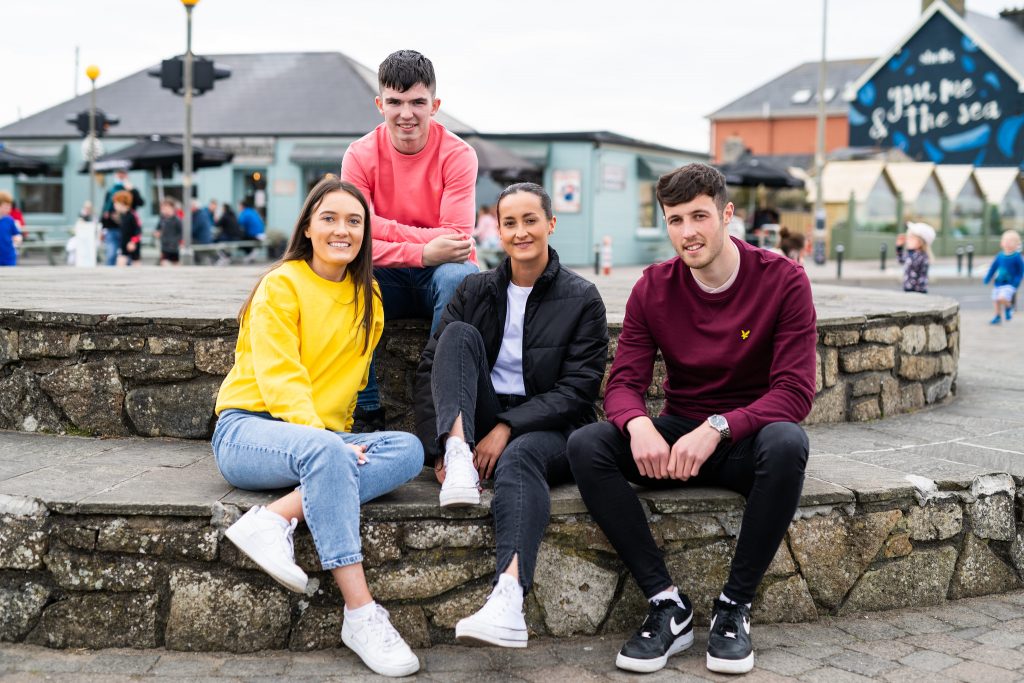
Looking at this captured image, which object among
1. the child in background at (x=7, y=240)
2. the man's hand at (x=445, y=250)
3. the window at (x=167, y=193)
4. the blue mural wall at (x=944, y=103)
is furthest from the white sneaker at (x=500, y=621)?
the blue mural wall at (x=944, y=103)

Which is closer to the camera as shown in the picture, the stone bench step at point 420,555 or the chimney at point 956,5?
the stone bench step at point 420,555

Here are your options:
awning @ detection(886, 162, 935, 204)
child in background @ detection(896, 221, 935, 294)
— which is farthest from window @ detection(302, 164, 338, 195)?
awning @ detection(886, 162, 935, 204)

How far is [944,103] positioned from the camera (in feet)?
139

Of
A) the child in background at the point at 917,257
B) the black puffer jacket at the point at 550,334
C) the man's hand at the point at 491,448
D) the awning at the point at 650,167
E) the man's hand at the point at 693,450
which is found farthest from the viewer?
the awning at the point at 650,167

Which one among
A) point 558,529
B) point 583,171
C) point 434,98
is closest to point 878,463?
point 558,529

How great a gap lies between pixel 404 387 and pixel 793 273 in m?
1.76

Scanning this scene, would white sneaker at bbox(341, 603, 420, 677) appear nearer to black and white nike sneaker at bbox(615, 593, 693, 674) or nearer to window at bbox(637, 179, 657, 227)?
black and white nike sneaker at bbox(615, 593, 693, 674)

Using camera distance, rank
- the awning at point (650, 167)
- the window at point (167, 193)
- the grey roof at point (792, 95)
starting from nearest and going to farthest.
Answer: the window at point (167, 193) < the awning at point (650, 167) < the grey roof at point (792, 95)

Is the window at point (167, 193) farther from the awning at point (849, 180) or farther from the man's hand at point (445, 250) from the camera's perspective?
the man's hand at point (445, 250)

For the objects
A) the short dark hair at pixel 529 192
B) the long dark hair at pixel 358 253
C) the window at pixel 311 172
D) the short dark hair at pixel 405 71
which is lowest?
the long dark hair at pixel 358 253

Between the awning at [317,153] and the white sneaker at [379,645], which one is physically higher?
the awning at [317,153]

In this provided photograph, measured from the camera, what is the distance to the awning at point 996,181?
118 ft

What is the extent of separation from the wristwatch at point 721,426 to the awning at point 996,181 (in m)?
35.6

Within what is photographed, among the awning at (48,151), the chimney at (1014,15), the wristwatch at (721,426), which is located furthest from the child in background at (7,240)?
the chimney at (1014,15)
